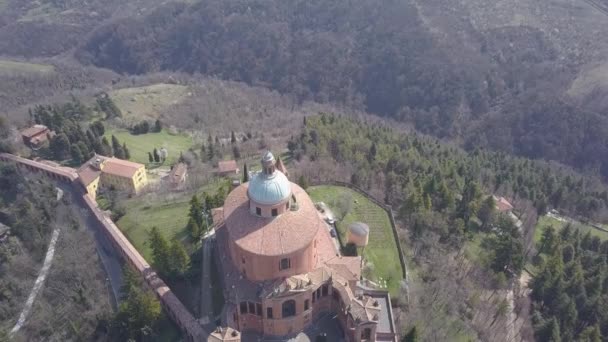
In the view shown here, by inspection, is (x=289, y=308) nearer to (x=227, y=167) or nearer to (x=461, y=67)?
(x=227, y=167)

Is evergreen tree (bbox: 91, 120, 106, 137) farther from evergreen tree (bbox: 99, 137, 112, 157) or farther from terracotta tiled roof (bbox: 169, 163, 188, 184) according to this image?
terracotta tiled roof (bbox: 169, 163, 188, 184)

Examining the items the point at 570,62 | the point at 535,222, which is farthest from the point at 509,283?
the point at 570,62

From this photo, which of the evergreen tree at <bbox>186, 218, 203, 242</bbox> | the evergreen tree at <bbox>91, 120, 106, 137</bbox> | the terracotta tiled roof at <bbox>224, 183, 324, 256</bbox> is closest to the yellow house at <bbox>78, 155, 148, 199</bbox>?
the evergreen tree at <bbox>91, 120, 106, 137</bbox>

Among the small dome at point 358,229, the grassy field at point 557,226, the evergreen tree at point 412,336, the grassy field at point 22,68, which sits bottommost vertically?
the grassy field at point 557,226

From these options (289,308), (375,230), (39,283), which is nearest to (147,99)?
(39,283)

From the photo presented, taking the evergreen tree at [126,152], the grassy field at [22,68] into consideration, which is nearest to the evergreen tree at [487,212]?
the evergreen tree at [126,152]

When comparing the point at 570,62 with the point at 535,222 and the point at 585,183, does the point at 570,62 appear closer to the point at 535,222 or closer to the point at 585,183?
the point at 585,183

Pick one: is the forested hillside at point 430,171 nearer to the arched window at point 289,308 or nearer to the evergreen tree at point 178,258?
the arched window at point 289,308
